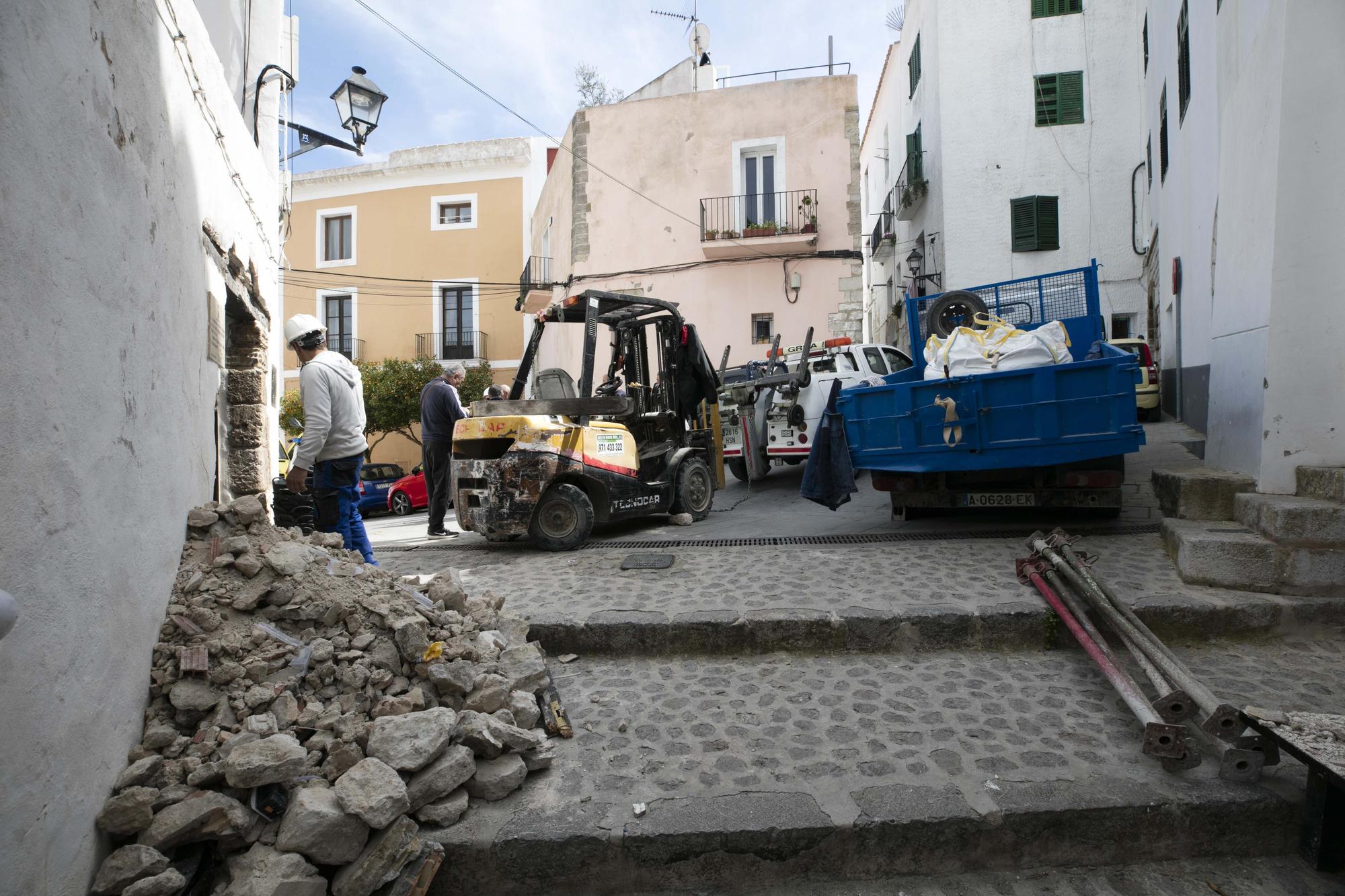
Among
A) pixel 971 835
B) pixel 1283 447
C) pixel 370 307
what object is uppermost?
pixel 370 307

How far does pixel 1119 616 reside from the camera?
3.59 m

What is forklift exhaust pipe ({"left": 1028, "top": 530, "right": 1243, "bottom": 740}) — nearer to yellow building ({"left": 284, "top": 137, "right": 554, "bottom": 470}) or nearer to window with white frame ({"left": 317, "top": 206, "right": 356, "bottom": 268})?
yellow building ({"left": 284, "top": 137, "right": 554, "bottom": 470})

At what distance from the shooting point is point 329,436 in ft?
16.0

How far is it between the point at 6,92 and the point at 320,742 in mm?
2041

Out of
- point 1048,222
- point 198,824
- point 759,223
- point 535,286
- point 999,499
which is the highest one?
point 1048,222

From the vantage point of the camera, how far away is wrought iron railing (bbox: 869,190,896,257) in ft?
72.1

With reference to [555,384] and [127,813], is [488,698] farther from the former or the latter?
[555,384]

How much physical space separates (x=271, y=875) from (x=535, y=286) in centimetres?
1769

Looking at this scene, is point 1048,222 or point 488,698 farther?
point 1048,222

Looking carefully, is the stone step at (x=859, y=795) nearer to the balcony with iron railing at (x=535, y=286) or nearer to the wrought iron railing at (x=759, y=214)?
the wrought iron railing at (x=759, y=214)

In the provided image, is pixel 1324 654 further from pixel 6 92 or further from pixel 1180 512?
pixel 6 92

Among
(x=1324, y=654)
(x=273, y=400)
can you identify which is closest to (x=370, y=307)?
(x=273, y=400)

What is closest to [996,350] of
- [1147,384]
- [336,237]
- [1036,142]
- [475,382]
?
[1147,384]

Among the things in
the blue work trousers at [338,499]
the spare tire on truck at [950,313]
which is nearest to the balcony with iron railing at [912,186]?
the spare tire on truck at [950,313]
